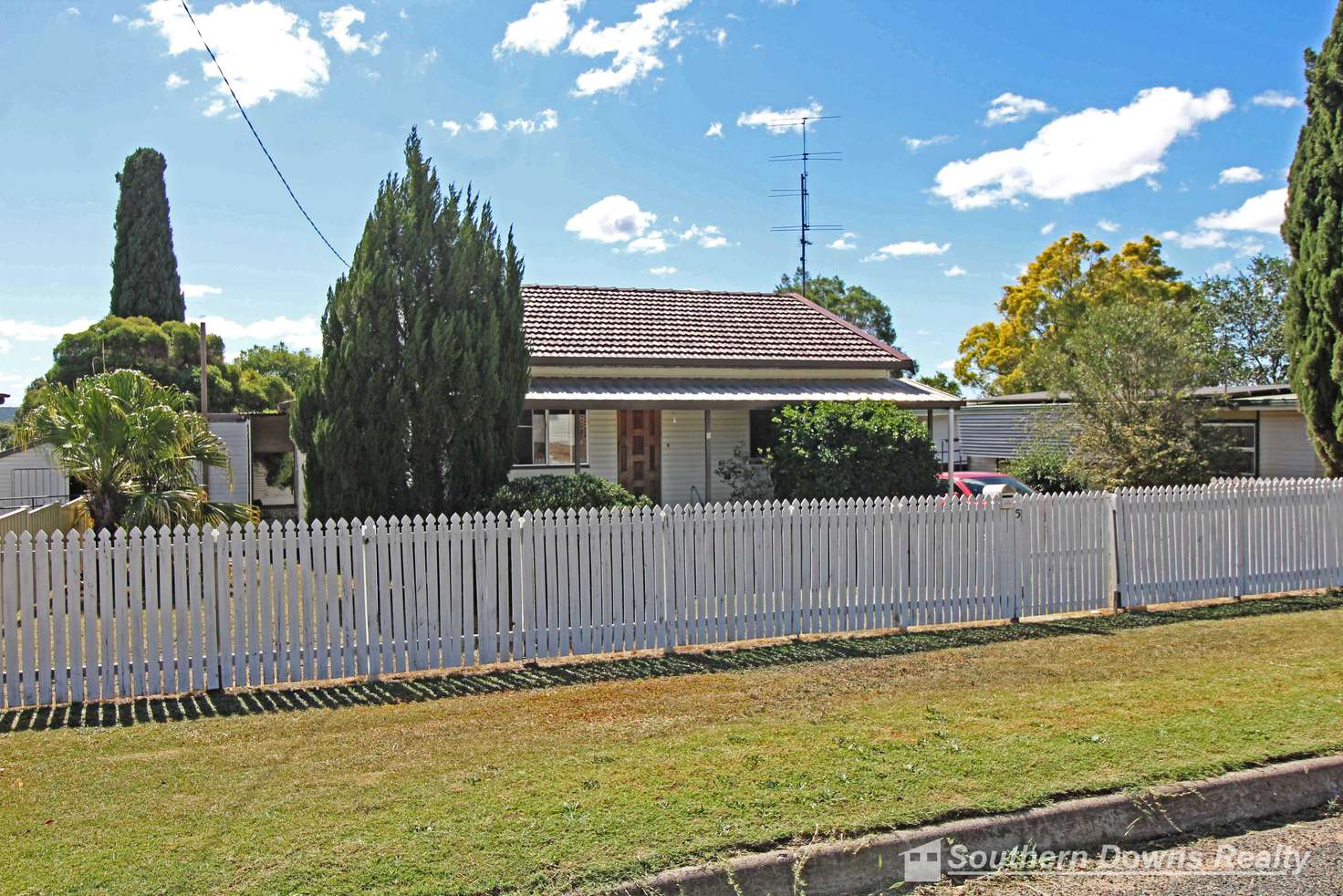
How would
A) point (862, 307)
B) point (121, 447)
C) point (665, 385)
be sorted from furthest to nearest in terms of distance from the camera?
point (862, 307), point (665, 385), point (121, 447)

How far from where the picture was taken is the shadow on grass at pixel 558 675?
7230 mm

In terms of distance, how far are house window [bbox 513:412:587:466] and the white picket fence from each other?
764cm

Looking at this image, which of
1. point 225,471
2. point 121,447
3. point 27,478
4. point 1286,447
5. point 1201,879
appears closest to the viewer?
point 1201,879

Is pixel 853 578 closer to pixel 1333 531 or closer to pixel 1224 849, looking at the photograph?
pixel 1224 849

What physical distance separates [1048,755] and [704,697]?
2.58m

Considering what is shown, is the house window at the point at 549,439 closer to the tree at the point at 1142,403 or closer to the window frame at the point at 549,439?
the window frame at the point at 549,439

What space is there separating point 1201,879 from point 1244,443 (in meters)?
18.8

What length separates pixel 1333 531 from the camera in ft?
39.7

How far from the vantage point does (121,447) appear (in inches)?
440

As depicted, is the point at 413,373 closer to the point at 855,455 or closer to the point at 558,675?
the point at 558,675

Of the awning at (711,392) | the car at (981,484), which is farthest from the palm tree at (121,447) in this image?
the car at (981,484)

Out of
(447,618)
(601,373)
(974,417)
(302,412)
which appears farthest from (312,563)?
(974,417)

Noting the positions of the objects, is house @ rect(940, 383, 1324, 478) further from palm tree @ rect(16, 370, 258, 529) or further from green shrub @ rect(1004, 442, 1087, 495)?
palm tree @ rect(16, 370, 258, 529)

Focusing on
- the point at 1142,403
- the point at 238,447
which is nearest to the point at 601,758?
the point at 1142,403
